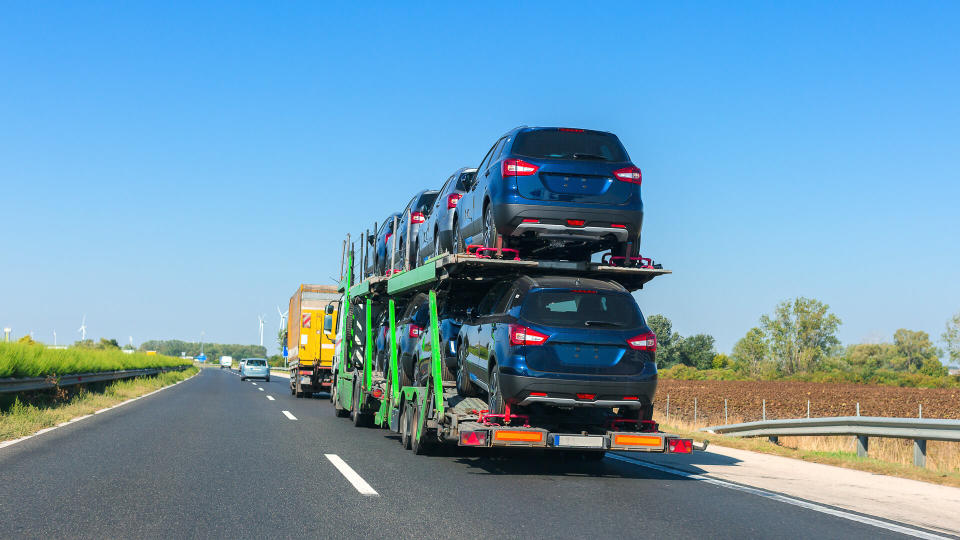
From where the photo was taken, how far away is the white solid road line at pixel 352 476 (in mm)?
7730

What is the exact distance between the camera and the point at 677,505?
24.3ft

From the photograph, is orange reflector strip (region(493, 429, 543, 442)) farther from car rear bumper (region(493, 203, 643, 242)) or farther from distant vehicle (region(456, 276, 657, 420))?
car rear bumper (region(493, 203, 643, 242))

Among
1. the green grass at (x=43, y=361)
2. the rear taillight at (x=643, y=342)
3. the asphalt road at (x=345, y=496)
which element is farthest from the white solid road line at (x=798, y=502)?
the green grass at (x=43, y=361)

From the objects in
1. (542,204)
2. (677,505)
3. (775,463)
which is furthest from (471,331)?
(775,463)

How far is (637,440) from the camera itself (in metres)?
8.80

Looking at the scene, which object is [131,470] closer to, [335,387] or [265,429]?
[265,429]

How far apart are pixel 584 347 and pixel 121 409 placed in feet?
45.0

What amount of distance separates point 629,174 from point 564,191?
2.71 ft

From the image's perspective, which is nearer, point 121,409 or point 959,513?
point 959,513

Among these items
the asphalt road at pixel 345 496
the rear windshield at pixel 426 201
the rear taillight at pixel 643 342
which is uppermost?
the rear windshield at pixel 426 201

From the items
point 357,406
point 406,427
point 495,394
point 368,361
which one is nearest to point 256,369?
point 357,406

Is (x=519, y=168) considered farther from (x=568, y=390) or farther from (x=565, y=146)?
(x=568, y=390)

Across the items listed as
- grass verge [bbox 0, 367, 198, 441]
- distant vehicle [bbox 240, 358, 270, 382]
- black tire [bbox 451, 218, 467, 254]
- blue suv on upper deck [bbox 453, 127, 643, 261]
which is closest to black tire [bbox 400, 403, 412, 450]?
black tire [bbox 451, 218, 467, 254]

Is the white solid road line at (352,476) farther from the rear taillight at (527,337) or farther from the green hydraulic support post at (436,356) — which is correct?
the rear taillight at (527,337)
